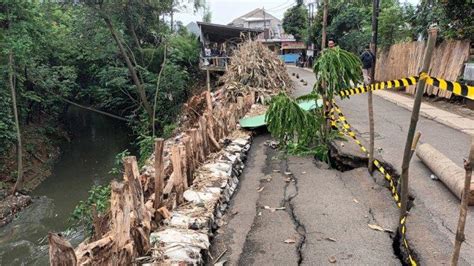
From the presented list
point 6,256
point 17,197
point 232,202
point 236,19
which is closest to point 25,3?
point 17,197

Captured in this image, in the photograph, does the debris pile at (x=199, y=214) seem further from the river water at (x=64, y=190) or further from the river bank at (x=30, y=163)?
the river bank at (x=30, y=163)

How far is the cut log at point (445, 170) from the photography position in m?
4.39

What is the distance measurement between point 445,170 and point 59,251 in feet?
14.6

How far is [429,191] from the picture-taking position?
4801 mm

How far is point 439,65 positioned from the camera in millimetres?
11586

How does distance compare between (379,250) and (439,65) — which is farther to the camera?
(439,65)

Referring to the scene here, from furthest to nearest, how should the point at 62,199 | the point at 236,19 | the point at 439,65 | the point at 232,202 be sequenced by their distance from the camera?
the point at 236,19 → the point at 62,199 → the point at 439,65 → the point at 232,202

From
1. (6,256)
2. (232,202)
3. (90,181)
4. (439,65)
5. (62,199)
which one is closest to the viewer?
(232,202)

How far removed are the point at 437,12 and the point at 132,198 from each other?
12.0m

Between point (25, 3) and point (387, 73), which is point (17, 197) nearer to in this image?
point (25, 3)

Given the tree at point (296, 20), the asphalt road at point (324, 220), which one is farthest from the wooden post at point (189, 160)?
the tree at point (296, 20)

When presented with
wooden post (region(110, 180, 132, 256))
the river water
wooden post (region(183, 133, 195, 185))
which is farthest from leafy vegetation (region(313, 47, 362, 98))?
the river water

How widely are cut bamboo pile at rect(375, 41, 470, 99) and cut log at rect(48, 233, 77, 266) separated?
10888mm

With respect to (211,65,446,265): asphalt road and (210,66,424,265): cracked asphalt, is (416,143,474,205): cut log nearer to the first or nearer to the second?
(211,65,446,265): asphalt road
